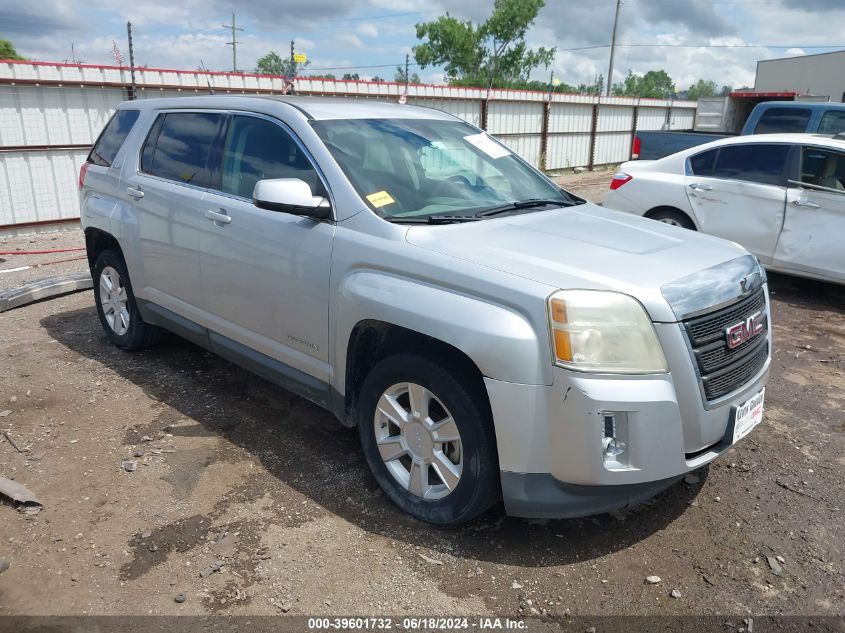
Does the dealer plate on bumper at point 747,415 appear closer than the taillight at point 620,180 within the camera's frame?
Yes

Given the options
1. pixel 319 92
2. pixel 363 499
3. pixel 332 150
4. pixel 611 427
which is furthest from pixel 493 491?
pixel 319 92

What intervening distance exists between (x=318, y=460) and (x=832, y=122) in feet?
31.8

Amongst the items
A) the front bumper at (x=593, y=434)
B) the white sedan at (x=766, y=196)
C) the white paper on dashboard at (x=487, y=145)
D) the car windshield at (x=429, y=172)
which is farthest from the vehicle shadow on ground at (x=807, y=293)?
the front bumper at (x=593, y=434)

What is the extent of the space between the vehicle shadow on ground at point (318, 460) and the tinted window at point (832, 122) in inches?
334

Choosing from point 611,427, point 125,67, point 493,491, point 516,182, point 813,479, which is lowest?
point 813,479

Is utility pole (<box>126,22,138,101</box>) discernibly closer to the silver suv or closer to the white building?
the silver suv

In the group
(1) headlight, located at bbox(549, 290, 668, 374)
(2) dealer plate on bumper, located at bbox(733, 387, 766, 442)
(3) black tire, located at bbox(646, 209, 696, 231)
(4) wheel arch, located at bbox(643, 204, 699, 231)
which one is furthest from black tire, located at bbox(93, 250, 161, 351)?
(3) black tire, located at bbox(646, 209, 696, 231)

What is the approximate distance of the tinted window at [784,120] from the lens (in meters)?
10.1

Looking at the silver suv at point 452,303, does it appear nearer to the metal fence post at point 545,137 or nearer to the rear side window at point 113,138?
the rear side window at point 113,138

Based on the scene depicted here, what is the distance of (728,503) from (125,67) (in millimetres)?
10879

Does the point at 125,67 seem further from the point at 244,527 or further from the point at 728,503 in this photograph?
the point at 728,503

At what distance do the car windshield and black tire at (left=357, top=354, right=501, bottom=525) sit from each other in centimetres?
77

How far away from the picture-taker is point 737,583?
2904mm

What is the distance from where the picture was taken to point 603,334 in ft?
8.80
